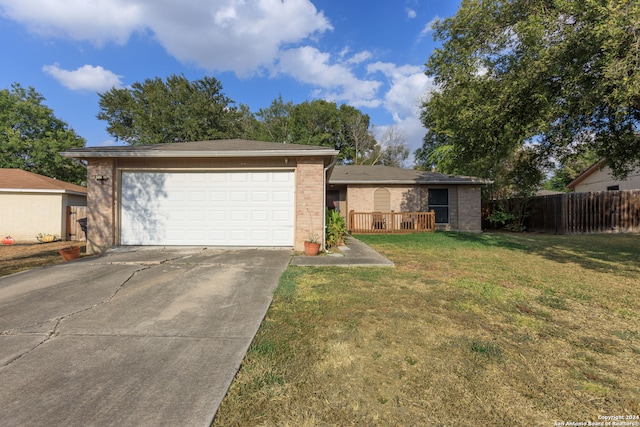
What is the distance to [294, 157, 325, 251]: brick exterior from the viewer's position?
723 cm

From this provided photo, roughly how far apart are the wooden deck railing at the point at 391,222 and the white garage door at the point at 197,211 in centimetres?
619

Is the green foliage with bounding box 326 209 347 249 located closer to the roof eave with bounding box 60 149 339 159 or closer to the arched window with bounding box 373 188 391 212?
the roof eave with bounding box 60 149 339 159

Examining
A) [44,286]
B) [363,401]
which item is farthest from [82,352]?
[44,286]

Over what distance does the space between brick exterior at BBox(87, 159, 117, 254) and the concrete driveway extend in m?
2.14

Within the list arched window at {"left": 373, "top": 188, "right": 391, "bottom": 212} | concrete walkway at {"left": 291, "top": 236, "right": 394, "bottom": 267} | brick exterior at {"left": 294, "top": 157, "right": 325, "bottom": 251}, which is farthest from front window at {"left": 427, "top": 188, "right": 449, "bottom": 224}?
brick exterior at {"left": 294, "top": 157, "right": 325, "bottom": 251}

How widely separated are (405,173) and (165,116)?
2221 cm

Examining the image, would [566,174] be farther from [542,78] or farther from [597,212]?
[542,78]

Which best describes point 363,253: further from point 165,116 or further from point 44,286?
point 165,116

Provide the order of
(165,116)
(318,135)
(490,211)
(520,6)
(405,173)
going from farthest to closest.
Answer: (318,135) → (165,116) → (490,211) → (405,173) → (520,6)

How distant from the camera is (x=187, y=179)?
25.1ft

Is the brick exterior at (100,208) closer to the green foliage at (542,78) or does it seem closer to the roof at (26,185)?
the roof at (26,185)

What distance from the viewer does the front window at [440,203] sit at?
13828mm

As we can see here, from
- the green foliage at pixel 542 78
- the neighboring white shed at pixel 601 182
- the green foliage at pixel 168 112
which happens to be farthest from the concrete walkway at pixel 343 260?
the green foliage at pixel 168 112

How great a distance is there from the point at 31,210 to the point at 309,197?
39.3 feet
